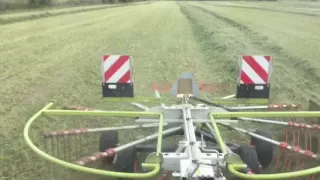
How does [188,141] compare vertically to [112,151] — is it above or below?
above

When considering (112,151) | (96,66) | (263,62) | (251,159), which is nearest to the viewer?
(112,151)

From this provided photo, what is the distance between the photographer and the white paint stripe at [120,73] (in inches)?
232

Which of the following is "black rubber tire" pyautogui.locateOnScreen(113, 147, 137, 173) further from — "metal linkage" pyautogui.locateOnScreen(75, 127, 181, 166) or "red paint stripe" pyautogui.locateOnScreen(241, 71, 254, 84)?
"red paint stripe" pyautogui.locateOnScreen(241, 71, 254, 84)

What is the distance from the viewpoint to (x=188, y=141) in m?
3.70

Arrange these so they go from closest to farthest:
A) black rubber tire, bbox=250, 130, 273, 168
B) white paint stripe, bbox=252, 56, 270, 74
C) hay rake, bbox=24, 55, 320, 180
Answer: hay rake, bbox=24, 55, 320, 180 < black rubber tire, bbox=250, 130, 273, 168 < white paint stripe, bbox=252, 56, 270, 74

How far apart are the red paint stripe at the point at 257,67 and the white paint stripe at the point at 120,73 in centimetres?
161

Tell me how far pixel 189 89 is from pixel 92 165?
4.90ft

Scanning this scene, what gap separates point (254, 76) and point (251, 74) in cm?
5

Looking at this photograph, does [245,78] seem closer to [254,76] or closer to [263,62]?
[254,76]

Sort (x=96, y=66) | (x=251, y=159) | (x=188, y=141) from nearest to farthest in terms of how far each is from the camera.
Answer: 1. (x=188, y=141)
2. (x=251, y=159)
3. (x=96, y=66)

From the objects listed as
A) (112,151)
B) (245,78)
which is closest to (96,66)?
(245,78)

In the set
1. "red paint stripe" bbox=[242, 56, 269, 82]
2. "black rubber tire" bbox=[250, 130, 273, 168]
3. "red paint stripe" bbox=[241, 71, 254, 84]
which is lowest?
"black rubber tire" bbox=[250, 130, 273, 168]

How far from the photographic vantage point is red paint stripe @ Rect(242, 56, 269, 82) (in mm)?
5867

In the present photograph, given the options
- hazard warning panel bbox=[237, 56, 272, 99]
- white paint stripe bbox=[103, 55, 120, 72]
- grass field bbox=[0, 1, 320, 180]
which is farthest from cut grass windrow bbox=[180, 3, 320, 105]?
white paint stripe bbox=[103, 55, 120, 72]
